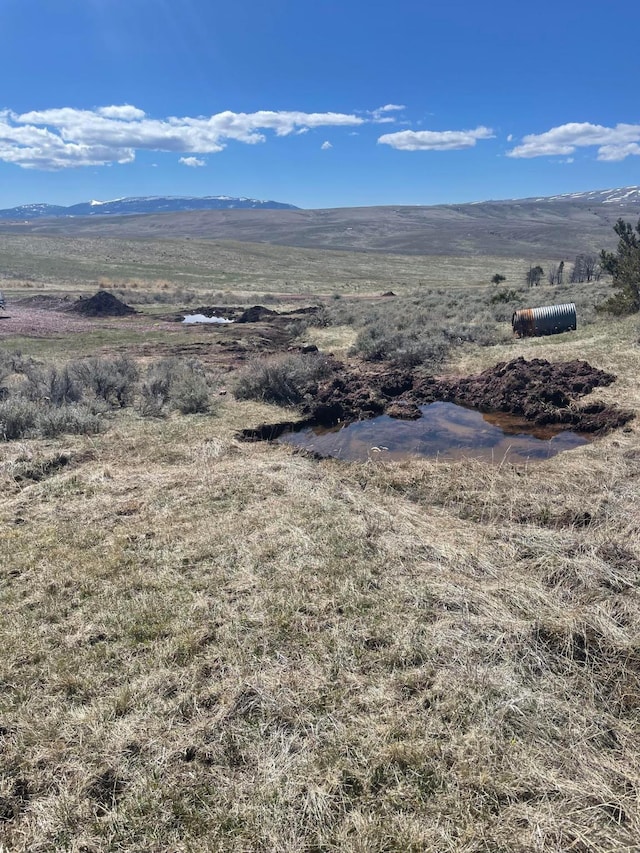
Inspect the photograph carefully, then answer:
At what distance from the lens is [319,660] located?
4082 millimetres

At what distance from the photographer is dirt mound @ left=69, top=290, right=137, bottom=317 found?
97.2 feet

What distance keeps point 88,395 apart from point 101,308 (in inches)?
802

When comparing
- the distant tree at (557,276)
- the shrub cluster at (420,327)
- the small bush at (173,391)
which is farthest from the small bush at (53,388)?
the distant tree at (557,276)

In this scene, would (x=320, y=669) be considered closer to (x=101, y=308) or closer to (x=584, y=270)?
(x=101, y=308)

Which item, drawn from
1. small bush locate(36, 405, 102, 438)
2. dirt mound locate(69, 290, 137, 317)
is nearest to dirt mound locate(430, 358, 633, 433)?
small bush locate(36, 405, 102, 438)

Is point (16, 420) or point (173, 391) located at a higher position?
point (173, 391)

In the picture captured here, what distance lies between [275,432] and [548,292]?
25297 mm

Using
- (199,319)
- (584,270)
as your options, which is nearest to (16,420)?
(199,319)

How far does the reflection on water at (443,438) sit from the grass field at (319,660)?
2171mm

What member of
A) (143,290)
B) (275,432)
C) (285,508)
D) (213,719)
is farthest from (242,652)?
(143,290)

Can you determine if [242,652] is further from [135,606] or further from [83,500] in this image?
[83,500]

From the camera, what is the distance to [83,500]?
707 cm

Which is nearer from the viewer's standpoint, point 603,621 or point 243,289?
point 603,621

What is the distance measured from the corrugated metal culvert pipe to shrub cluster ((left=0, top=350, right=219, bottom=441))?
39.9ft
